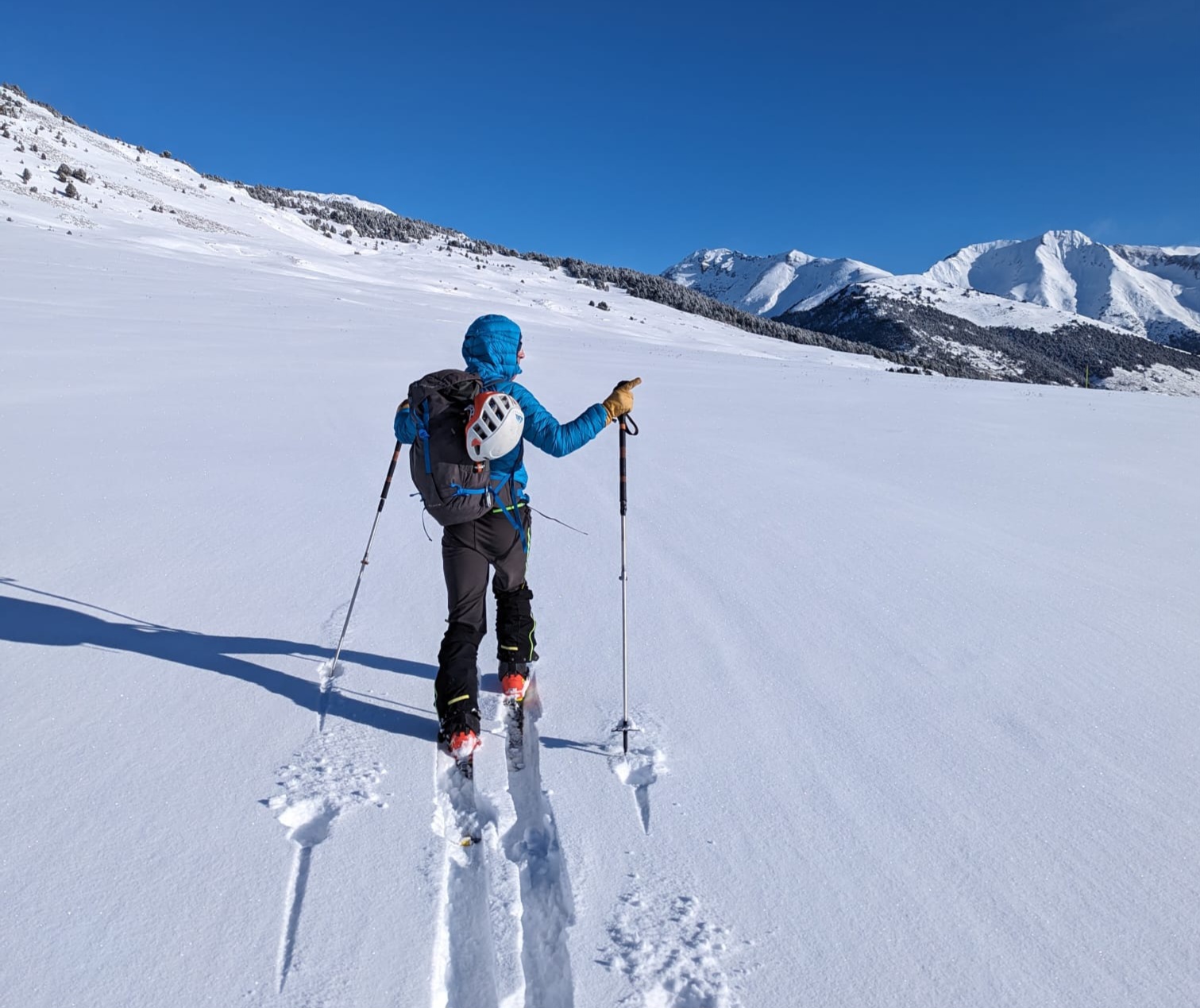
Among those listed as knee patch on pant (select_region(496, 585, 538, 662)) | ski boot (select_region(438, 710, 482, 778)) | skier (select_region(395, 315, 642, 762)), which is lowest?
ski boot (select_region(438, 710, 482, 778))

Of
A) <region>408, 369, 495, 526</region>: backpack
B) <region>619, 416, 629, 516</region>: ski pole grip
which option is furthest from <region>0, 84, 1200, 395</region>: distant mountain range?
<region>408, 369, 495, 526</region>: backpack

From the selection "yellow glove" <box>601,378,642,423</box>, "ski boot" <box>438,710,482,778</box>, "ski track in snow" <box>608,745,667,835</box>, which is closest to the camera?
"ski track in snow" <box>608,745,667,835</box>

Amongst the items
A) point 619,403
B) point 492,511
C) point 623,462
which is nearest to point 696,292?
point 623,462

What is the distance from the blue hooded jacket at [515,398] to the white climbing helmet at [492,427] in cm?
16

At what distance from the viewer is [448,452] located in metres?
3.06

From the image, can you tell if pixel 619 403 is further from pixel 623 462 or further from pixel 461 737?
pixel 461 737

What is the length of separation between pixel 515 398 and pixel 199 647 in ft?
7.43

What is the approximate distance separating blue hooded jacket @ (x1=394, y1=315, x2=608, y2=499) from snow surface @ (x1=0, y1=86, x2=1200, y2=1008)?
126 centimetres

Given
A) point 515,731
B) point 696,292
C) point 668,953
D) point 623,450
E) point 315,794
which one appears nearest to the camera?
point 668,953

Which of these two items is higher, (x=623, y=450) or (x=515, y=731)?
(x=623, y=450)

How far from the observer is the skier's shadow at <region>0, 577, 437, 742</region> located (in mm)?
3350

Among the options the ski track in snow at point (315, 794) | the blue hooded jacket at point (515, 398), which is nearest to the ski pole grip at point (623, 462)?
the blue hooded jacket at point (515, 398)

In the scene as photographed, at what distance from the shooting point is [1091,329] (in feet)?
536

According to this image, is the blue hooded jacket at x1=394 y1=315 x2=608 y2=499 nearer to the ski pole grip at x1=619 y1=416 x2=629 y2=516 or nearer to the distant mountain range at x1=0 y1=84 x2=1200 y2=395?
the ski pole grip at x1=619 y1=416 x2=629 y2=516
